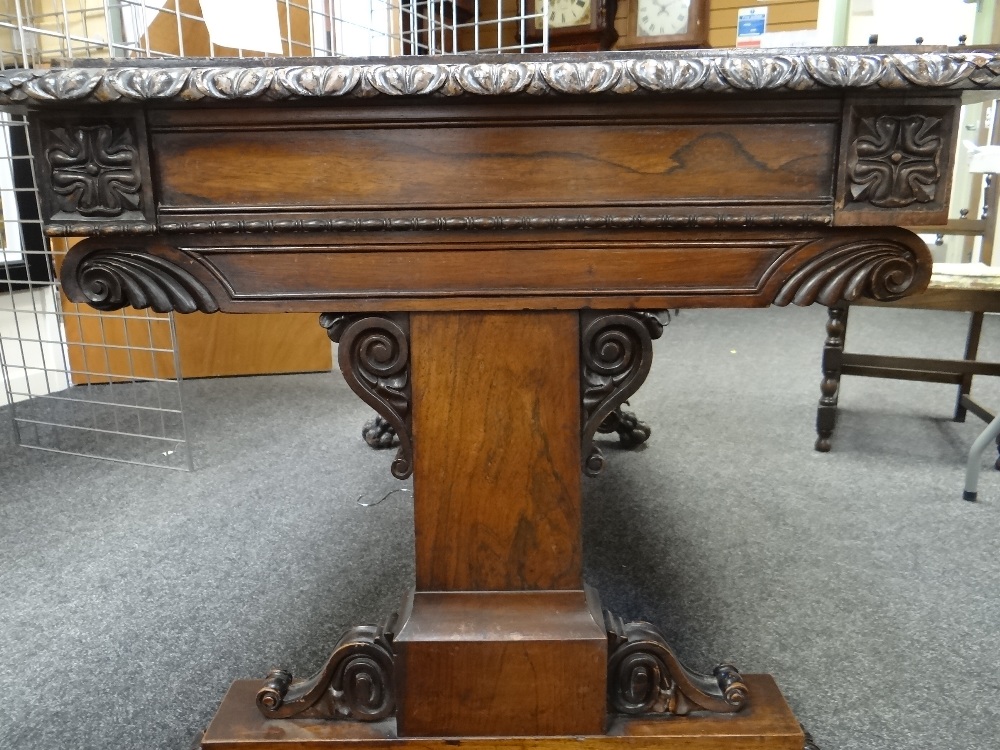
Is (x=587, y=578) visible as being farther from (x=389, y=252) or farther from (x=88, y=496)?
(x=88, y=496)

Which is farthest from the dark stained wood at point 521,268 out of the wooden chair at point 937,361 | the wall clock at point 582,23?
the wall clock at point 582,23

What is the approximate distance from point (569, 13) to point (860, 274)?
3375 millimetres

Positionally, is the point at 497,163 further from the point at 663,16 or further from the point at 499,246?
the point at 663,16

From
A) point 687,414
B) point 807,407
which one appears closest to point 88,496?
point 687,414

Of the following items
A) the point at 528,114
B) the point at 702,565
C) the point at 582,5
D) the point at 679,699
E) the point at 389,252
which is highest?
the point at 582,5

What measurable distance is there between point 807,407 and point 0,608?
2.25m

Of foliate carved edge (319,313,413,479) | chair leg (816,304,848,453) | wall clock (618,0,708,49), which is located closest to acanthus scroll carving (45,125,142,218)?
foliate carved edge (319,313,413,479)

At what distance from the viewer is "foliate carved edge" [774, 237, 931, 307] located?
0.77 meters

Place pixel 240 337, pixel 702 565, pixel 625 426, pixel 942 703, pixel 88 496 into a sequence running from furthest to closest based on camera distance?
pixel 240 337
pixel 625 426
pixel 88 496
pixel 702 565
pixel 942 703

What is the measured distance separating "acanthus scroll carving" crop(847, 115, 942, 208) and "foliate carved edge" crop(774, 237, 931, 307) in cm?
6

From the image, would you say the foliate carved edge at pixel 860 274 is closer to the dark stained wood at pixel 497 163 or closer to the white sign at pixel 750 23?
the dark stained wood at pixel 497 163

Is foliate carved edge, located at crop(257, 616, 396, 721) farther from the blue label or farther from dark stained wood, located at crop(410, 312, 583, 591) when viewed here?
the blue label

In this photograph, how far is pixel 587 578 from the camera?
1427mm

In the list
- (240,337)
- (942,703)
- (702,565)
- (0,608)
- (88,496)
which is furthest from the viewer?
(240,337)
